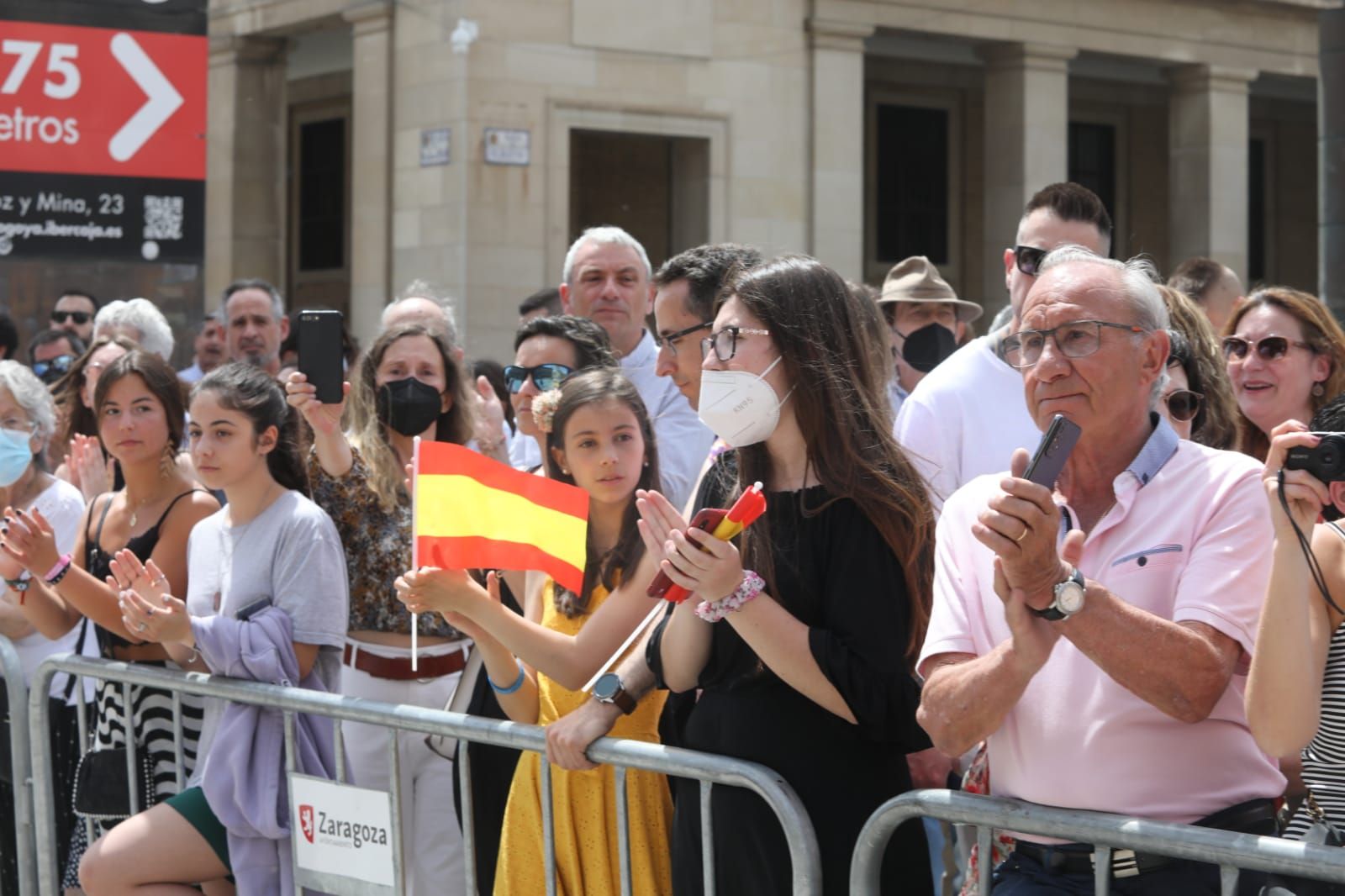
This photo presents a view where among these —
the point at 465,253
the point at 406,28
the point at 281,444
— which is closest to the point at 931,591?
the point at 281,444

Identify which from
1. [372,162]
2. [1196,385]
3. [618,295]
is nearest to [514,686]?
[1196,385]

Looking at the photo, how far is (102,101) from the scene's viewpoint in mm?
11336

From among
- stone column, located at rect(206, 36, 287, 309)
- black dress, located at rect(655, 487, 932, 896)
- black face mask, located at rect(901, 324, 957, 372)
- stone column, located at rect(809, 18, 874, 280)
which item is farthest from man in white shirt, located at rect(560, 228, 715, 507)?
stone column, located at rect(206, 36, 287, 309)

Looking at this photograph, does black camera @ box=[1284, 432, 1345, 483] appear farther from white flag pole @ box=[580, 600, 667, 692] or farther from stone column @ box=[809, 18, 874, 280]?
stone column @ box=[809, 18, 874, 280]

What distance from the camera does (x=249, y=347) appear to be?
9133mm

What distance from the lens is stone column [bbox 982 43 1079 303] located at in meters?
23.0

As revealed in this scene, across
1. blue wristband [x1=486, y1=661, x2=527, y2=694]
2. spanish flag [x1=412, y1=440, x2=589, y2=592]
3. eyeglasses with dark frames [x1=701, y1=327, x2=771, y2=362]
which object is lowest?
blue wristband [x1=486, y1=661, x2=527, y2=694]

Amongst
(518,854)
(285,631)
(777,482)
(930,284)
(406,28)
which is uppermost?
(406,28)

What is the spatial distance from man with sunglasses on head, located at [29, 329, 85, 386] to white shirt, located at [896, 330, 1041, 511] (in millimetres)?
6187

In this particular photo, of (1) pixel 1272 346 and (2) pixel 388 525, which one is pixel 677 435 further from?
(1) pixel 1272 346

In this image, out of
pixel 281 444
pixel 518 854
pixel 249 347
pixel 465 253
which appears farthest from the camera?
pixel 465 253

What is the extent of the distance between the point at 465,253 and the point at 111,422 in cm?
A: 1285

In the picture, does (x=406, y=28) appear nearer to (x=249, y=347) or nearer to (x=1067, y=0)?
(x=1067, y=0)

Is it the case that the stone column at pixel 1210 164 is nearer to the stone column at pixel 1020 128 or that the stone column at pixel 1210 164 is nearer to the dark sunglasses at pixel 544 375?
the stone column at pixel 1020 128
